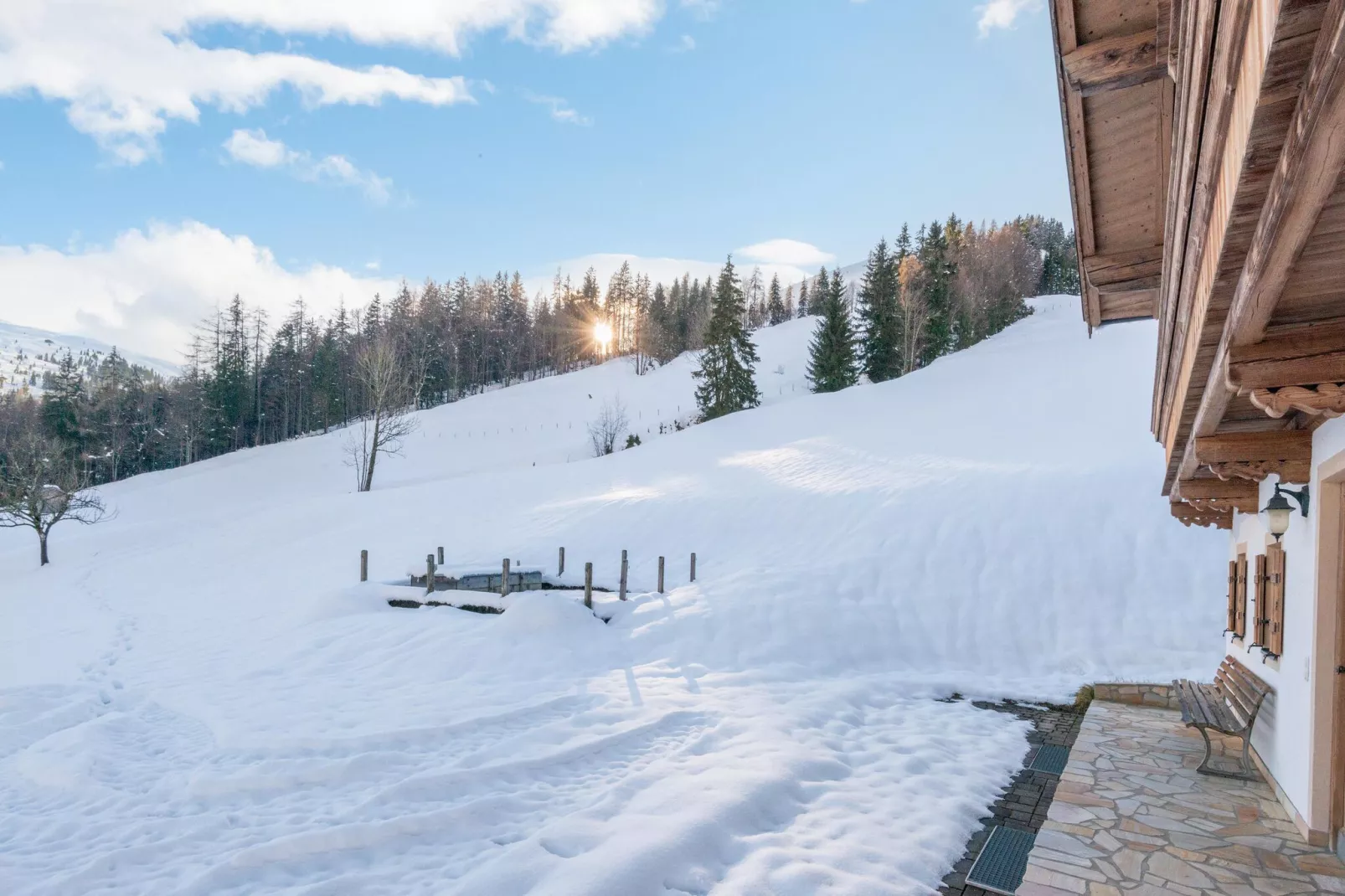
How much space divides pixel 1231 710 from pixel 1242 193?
6.97 m

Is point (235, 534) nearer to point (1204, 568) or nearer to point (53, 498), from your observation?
point (53, 498)

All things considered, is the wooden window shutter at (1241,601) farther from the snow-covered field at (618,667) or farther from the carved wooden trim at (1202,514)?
the snow-covered field at (618,667)

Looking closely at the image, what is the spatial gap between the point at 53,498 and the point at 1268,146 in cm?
3384

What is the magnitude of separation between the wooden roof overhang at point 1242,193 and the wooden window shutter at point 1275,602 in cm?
163

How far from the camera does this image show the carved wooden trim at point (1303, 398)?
303cm

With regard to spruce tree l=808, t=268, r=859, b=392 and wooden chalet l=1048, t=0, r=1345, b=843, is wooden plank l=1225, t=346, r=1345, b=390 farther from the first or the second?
spruce tree l=808, t=268, r=859, b=392

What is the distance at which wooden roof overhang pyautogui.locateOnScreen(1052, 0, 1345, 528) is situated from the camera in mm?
1365

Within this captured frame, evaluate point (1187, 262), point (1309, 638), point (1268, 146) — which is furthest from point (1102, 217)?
point (1309, 638)

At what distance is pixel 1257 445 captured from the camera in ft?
17.2

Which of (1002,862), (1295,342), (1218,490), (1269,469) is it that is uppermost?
(1295,342)

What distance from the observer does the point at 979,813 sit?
228 inches

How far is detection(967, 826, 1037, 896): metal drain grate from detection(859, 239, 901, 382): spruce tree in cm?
3401

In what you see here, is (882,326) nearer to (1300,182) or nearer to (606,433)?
(606,433)

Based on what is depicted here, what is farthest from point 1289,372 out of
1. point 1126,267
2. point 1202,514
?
point 1202,514
